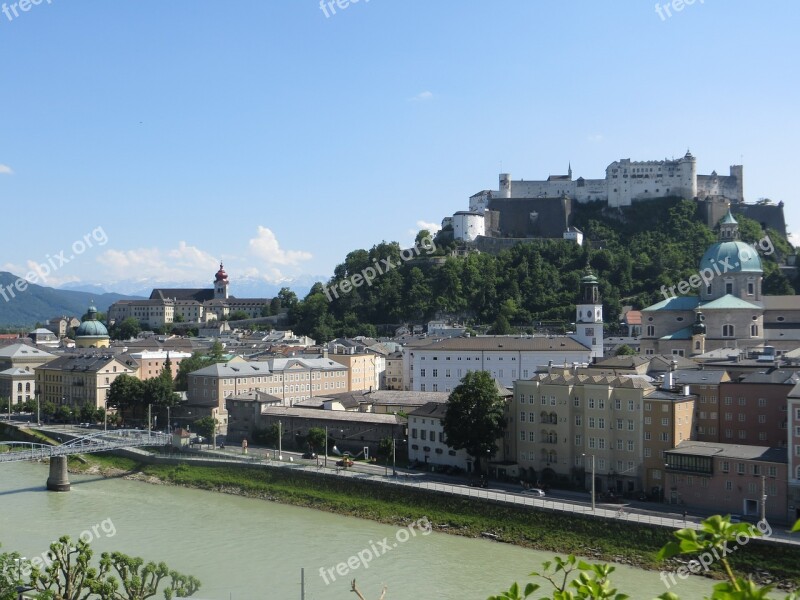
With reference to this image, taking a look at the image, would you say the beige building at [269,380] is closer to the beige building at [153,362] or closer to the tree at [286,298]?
the beige building at [153,362]

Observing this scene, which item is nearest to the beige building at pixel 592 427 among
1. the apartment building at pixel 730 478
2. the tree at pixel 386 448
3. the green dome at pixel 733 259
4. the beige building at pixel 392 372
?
the apartment building at pixel 730 478

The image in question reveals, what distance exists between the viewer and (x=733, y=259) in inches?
1879

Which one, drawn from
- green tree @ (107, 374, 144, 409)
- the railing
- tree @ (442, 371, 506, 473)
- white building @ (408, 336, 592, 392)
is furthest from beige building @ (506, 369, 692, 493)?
green tree @ (107, 374, 144, 409)

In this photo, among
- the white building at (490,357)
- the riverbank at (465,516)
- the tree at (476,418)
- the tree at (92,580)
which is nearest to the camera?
the tree at (92,580)

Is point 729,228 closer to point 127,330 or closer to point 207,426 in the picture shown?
point 207,426

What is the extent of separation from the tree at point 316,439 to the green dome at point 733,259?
87.0 feet

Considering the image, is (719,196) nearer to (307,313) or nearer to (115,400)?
(307,313)

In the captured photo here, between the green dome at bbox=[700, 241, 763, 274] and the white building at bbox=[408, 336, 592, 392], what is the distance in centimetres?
947

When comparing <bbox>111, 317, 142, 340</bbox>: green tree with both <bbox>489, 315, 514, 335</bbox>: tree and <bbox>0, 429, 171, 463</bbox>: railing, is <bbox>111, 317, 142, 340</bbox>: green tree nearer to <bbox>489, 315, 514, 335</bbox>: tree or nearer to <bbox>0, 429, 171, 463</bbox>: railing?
<bbox>489, 315, 514, 335</bbox>: tree

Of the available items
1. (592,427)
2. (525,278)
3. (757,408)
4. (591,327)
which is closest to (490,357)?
(591,327)

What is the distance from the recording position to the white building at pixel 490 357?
1705 inches

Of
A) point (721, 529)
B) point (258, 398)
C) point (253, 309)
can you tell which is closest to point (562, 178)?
point (253, 309)

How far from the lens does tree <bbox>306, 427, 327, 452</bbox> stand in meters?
33.8

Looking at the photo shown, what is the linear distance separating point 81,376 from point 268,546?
29.8 metres
